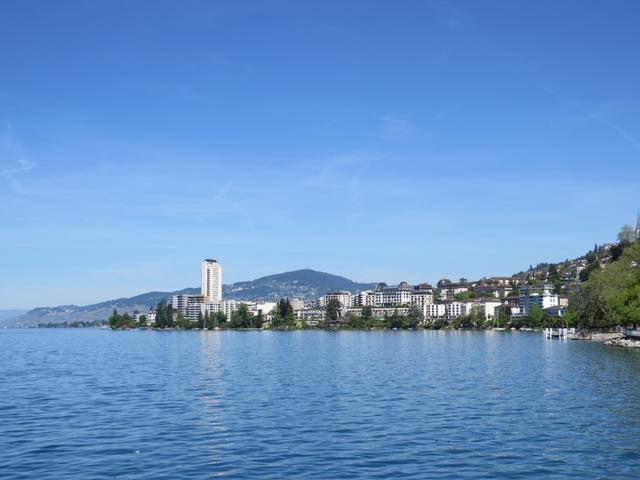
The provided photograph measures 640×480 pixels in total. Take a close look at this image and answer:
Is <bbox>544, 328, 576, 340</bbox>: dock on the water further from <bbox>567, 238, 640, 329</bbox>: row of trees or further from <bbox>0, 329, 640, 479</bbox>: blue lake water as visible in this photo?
<bbox>0, 329, 640, 479</bbox>: blue lake water

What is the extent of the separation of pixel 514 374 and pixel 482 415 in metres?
25.5

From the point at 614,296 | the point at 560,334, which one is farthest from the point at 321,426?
the point at 560,334

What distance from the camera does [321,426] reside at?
30.8 metres

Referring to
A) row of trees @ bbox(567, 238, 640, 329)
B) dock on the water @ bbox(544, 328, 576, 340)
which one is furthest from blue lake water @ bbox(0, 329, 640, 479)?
dock on the water @ bbox(544, 328, 576, 340)

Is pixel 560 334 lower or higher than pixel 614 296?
lower

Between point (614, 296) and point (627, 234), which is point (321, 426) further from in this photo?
point (627, 234)

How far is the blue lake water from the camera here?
914 inches

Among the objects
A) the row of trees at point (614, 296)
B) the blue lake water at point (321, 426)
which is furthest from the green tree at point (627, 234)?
the blue lake water at point (321, 426)

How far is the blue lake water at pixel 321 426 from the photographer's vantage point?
2320 centimetres

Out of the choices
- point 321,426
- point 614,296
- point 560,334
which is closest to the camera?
point 321,426

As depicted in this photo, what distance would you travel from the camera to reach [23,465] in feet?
77.5

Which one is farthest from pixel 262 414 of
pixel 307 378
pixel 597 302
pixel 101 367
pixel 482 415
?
pixel 597 302

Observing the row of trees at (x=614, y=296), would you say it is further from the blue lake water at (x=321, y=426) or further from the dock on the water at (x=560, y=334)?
the blue lake water at (x=321, y=426)

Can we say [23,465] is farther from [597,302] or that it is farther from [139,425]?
[597,302]
